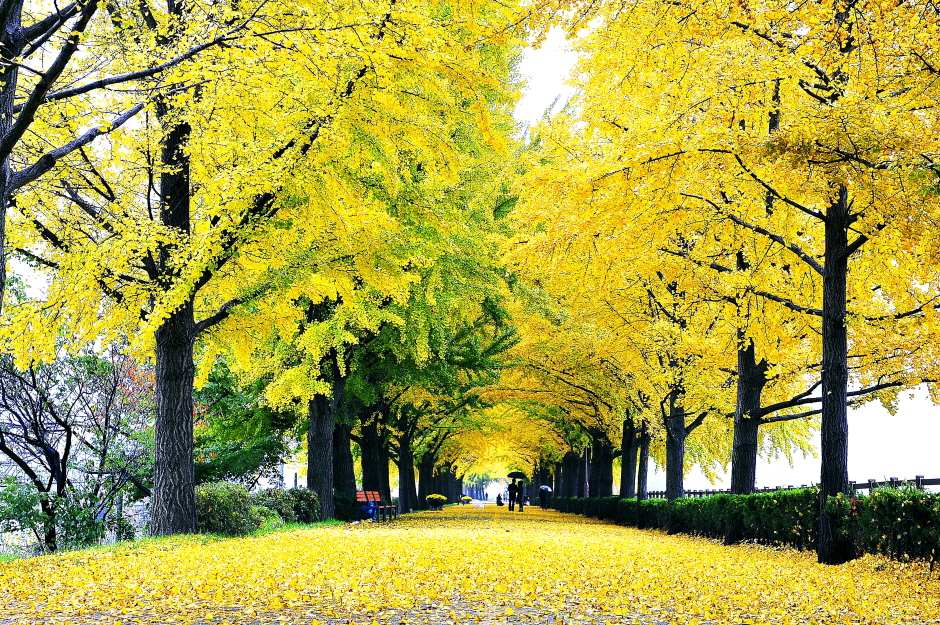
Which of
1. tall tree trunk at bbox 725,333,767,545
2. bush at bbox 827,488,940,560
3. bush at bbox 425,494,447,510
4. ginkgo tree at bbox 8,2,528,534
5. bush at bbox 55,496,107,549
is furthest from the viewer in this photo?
bush at bbox 425,494,447,510

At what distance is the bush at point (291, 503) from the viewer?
1460cm

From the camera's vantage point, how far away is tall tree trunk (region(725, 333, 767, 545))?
13727mm

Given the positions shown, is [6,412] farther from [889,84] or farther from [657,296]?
[889,84]

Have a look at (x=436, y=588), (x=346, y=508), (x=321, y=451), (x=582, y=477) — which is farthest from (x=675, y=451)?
(x=582, y=477)

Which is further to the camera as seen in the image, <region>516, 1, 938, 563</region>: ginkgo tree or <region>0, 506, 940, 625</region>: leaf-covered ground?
<region>516, 1, 938, 563</region>: ginkgo tree

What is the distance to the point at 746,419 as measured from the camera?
13727 millimetres

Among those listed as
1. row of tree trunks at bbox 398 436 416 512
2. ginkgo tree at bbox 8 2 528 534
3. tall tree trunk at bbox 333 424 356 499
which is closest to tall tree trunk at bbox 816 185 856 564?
ginkgo tree at bbox 8 2 528 534

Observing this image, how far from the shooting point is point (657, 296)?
57.6ft

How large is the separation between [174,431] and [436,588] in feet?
20.0

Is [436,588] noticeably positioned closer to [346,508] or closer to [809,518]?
[809,518]

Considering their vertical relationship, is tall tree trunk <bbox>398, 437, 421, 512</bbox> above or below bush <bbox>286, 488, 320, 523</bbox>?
below

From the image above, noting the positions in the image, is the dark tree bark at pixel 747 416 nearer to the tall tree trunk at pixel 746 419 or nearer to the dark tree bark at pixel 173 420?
the tall tree trunk at pixel 746 419

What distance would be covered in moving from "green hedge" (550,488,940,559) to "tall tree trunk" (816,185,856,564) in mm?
167

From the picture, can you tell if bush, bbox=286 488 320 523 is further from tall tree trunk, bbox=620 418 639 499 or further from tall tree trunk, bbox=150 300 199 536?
tall tree trunk, bbox=620 418 639 499
